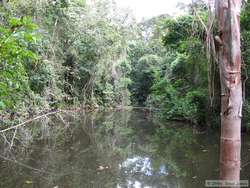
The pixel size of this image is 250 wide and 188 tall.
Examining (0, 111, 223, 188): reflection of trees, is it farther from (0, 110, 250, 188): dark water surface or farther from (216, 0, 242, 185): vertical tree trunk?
(216, 0, 242, 185): vertical tree trunk

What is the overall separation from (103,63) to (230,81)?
1732cm

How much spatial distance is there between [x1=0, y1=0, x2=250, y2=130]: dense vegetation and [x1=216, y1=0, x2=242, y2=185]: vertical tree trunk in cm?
43

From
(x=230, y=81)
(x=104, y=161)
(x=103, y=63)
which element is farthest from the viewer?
(x=103, y=63)

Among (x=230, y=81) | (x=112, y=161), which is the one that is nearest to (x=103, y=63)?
(x=112, y=161)

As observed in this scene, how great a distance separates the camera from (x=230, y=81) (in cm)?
173

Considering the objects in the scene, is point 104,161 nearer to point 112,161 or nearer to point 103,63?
point 112,161

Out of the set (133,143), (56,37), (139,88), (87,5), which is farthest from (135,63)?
(133,143)

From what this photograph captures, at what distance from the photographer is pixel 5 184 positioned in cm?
484

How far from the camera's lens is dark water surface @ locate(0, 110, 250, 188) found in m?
5.08

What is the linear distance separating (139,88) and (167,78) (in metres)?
10.8

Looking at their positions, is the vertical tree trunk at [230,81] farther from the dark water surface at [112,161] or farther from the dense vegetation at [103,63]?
the dark water surface at [112,161]

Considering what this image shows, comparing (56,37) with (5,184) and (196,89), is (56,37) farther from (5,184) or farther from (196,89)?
(5,184)

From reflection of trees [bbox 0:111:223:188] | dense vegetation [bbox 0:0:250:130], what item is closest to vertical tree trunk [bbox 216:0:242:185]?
dense vegetation [bbox 0:0:250:130]

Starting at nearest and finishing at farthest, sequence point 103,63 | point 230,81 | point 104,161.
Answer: point 230,81 < point 104,161 < point 103,63
